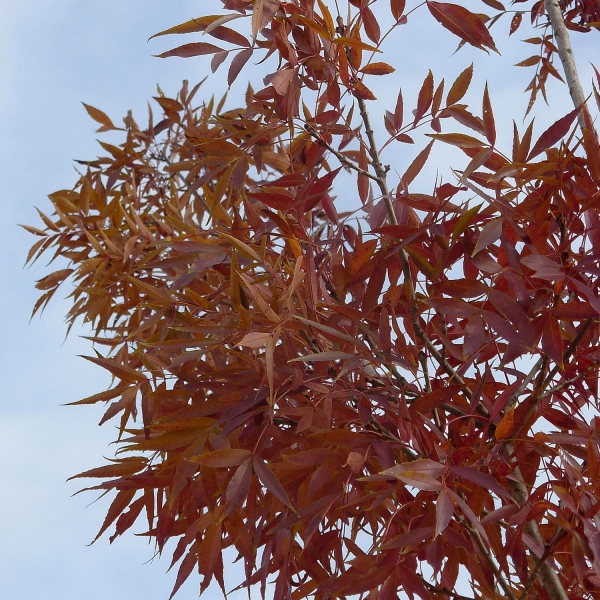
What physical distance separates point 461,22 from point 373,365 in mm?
351

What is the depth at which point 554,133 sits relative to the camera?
68 cm

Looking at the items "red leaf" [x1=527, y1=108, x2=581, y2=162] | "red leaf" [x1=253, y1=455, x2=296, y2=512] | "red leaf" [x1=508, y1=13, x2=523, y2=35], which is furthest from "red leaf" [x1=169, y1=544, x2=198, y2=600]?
"red leaf" [x1=508, y1=13, x2=523, y2=35]

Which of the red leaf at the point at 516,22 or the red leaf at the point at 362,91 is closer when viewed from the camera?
the red leaf at the point at 362,91

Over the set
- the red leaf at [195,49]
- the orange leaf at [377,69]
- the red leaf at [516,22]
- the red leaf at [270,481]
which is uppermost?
the red leaf at [516,22]

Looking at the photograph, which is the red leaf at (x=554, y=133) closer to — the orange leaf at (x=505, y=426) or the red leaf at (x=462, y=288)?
the red leaf at (x=462, y=288)

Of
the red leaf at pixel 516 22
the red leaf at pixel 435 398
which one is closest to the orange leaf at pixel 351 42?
the red leaf at pixel 435 398

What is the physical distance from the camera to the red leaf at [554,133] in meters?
0.67

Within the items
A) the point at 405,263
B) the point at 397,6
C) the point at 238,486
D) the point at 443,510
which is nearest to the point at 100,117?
the point at 397,6

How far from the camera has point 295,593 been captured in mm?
836

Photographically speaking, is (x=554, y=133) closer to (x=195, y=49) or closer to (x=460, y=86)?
(x=460, y=86)

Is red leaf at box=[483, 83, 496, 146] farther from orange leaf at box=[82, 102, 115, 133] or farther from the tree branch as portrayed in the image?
orange leaf at box=[82, 102, 115, 133]

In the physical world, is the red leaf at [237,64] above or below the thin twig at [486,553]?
above

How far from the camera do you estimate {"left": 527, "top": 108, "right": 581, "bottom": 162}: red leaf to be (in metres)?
0.67

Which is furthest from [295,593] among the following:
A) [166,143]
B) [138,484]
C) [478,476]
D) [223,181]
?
[166,143]
